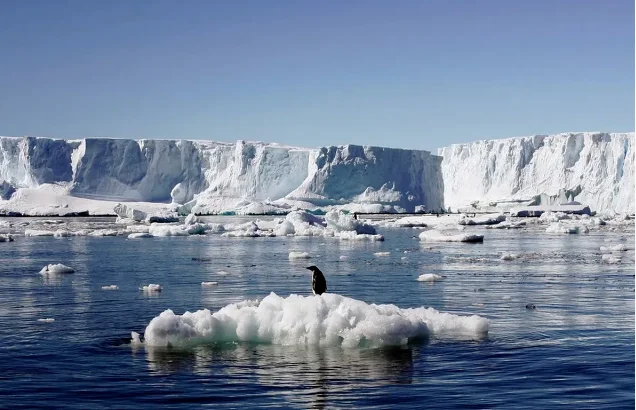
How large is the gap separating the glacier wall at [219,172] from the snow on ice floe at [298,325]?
76.8 m

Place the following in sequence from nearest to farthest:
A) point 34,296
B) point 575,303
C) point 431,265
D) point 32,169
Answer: point 575,303
point 34,296
point 431,265
point 32,169

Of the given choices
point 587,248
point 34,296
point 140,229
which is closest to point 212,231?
point 140,229

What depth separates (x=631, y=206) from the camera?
8419 cm

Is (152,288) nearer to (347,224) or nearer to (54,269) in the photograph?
(54,269)

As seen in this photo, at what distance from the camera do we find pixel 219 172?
340 feet

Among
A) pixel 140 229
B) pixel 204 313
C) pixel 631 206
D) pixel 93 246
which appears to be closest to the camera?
pixel 204 313

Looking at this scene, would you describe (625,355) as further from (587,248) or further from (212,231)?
(212,231)

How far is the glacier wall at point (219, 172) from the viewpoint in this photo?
89.5 meters

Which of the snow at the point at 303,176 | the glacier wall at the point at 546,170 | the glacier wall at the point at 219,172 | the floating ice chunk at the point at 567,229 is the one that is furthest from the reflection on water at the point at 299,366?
the glacier wall at the point at 219,172

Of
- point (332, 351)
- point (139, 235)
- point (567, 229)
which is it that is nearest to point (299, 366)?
point (332, 351)

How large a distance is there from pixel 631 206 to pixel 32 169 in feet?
224

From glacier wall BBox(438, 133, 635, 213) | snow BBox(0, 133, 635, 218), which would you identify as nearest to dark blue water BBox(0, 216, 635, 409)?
snow BBox(0, 133, 635, 218)

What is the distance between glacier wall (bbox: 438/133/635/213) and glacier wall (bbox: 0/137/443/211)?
11.7m

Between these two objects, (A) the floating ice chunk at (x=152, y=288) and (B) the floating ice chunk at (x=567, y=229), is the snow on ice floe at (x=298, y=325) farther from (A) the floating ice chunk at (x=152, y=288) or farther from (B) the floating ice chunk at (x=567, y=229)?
(B) the floating ice chunk at (x=567, y=229)
